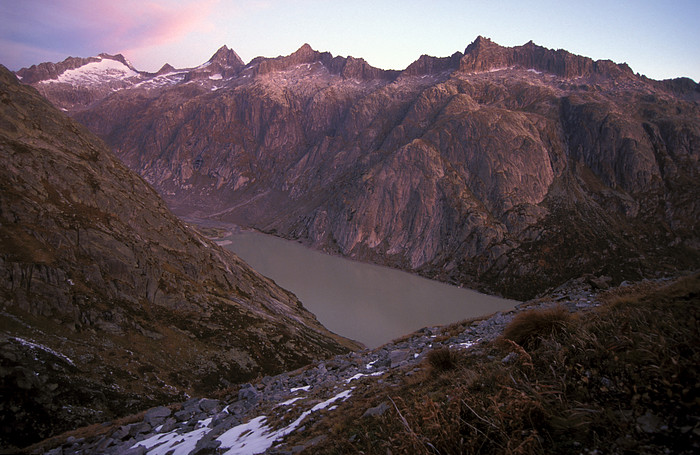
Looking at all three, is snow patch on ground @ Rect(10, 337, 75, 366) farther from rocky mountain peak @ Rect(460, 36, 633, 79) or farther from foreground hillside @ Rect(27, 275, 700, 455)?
rocky mountain peak @ Rect(460, 36, 633, 79)

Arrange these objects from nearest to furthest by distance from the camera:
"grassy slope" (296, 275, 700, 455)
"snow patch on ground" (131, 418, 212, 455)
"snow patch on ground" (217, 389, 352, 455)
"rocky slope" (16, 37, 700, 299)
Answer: "grassy slope" (296, 275, 700, 455), "snow patch on ground" (217, 389, 352, 455), "snow patch on ground" (131, 418, 212, 455), "rocky slope" (16, 37, 700, 299)

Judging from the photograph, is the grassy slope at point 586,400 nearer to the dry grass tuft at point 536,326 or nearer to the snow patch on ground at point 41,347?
the dry grass tuft at point 536,326

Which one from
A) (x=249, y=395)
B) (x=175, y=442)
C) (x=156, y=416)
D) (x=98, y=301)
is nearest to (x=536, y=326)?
(x=175, y=442)

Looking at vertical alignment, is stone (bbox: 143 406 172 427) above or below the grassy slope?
below

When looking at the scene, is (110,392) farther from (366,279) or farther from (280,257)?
(280,257)

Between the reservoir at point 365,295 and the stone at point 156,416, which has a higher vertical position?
the stone at point 156,416

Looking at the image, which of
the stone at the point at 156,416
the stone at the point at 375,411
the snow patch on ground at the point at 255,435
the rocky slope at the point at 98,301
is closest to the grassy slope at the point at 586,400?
Answer: the stone at the point at 375,411

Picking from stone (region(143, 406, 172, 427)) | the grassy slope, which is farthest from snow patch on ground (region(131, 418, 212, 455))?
the grassy slope
